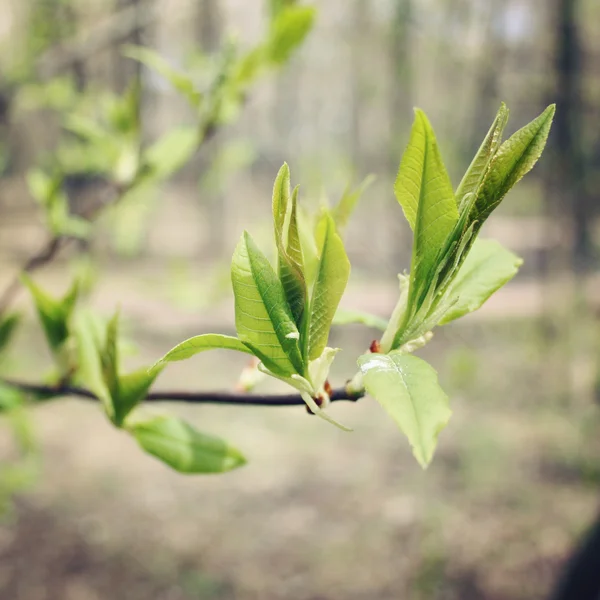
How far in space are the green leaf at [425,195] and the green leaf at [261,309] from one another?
0.10m

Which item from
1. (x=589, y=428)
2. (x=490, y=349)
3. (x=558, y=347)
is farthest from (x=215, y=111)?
(x=490, y=349)

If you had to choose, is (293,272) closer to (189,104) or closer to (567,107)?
(189,104)

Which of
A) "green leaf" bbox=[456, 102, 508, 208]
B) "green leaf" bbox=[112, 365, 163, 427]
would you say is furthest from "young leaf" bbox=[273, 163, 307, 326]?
"green leaf" bbox=[112, 365, 163, 427]

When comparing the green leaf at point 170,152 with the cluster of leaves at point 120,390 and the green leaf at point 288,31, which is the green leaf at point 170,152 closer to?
the green leaf at point 288,31

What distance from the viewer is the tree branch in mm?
446

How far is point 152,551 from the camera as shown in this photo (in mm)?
3461

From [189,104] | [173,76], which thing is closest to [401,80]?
[189,104]

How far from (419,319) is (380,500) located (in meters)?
3.87

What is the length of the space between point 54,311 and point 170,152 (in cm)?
39

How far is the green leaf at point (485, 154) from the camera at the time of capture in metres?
0.36

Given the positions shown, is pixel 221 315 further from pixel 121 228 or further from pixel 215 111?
pixel 215 111

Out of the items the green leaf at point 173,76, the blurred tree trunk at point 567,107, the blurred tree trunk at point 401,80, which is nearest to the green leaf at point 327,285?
the green leaf at point 173,76

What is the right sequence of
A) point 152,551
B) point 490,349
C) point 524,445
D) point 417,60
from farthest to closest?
point 490,349 < point 417,60 < point 524,445 < point 152,551

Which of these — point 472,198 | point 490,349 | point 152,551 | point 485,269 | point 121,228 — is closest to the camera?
point 472,198
